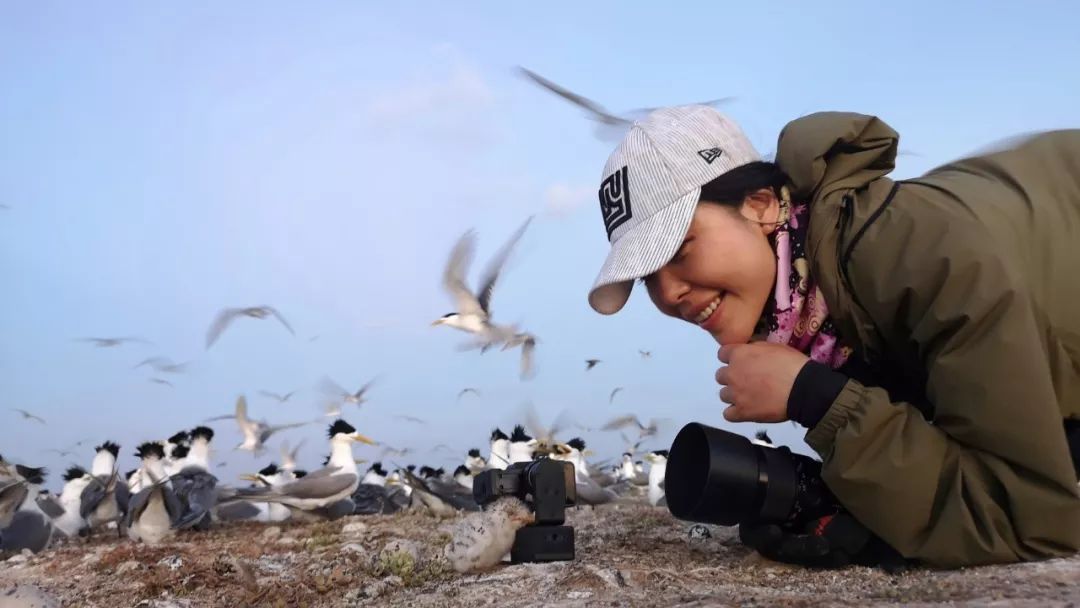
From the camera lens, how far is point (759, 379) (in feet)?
7.64

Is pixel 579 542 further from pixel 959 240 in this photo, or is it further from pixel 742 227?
pixel 959 240

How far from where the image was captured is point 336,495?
790 cm

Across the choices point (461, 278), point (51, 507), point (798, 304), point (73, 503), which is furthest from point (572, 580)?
point (73, 503)

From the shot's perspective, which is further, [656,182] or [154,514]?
[154,514]

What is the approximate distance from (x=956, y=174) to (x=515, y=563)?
1.76 m

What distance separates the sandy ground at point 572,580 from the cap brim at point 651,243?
83 cm

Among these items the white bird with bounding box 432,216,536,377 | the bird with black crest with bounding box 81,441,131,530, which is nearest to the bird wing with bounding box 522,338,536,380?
the white bird with bounding box 432,216,536,377

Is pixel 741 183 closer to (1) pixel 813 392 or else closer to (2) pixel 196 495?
(1) pixel 813 392

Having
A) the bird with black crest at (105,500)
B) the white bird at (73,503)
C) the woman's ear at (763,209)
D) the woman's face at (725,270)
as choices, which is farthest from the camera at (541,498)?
the white bird at (73,503)

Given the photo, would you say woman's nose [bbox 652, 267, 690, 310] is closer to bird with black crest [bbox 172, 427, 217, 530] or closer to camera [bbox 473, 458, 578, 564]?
camera [bbox 473, 458, 578, 564]

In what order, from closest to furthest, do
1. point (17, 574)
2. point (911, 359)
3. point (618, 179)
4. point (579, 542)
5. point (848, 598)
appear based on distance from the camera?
1. point (848, 598)
2. point (911, 359)
3. point (618, 179)
4. point (579, 542)
5. point (17, 574)

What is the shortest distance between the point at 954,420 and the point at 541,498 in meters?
1.26

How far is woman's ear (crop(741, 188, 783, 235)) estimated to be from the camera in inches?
97.3

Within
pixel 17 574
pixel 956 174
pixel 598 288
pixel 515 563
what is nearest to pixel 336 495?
pixel 17 574
